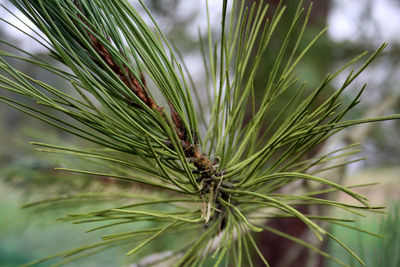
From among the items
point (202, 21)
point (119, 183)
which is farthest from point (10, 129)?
point (119, 183)

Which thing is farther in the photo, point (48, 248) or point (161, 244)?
point (48, 248)

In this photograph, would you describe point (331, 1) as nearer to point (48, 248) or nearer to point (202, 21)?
point (202, 21)

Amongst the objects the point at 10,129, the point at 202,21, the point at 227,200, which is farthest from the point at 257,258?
the point at 10,129

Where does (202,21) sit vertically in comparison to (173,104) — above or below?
above

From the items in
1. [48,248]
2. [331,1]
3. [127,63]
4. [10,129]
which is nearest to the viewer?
[127,63]

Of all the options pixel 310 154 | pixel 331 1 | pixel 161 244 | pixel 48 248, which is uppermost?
pixel 331 1

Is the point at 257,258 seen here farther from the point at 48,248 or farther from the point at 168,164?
the point at 48,248

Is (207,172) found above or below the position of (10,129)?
below

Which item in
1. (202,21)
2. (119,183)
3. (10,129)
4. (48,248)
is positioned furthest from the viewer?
(10,129)

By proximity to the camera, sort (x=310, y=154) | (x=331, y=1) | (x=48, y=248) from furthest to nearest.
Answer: (x=48, y=248), (x=331, y=1), (x=310, y=154)
